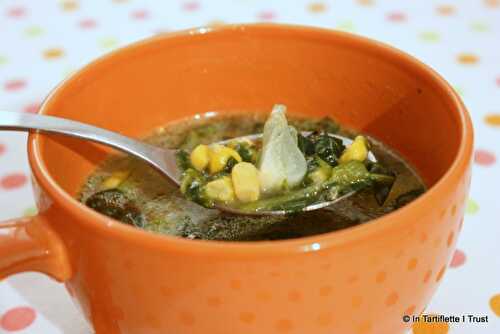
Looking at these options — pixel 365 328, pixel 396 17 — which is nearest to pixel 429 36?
pixel 396 17

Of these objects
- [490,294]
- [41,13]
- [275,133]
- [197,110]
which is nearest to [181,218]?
[275,133]

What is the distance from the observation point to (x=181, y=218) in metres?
0.88

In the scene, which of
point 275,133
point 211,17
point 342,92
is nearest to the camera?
point 275,133

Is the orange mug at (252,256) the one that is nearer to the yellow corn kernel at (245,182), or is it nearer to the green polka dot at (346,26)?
the yellow corn kernel at (245,182)

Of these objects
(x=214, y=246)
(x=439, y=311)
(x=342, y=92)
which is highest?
(x=214, y=246)

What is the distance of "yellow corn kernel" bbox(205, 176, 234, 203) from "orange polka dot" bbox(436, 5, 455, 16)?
3.29 feet

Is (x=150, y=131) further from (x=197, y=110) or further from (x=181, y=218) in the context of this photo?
(x=181, y=218)

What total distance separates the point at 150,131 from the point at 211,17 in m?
0.65

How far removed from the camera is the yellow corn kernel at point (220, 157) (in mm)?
913

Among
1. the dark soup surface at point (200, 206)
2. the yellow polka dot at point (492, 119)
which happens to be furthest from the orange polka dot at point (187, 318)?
the yellow polka dot at point (492, 119)

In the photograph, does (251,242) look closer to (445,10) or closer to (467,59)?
(467,59)

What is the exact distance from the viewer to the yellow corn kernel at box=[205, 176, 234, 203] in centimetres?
88

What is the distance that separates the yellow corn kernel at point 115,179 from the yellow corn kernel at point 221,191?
0.53 feet

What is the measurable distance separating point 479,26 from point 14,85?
42.6 inches
